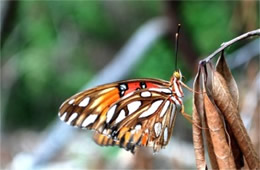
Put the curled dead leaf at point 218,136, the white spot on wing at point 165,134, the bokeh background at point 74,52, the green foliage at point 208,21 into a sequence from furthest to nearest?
1. the green foliage at point 208,21
2. the bokeh background at point 74,52
3. the white spot on wing at point 165,134
4. the curled dead leaf at point 218,136

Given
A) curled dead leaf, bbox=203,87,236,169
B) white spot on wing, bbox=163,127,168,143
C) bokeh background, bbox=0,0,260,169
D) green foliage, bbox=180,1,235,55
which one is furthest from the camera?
green foliage, bbox=180,1,235,55

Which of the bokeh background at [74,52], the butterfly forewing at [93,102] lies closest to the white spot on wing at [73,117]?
the butterfly forewing at [93,102]

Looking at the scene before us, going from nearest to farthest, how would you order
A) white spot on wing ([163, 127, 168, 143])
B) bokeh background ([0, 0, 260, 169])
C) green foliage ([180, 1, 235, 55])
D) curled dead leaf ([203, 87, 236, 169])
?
1. curled dead leaf ([203, 87, 236, 169])
2. white spot on wing ([163, 127, 168, 143])
3. bokeh background ([0, 0, 260, 169])
4. green foliage ([180, 1, 235, 55])

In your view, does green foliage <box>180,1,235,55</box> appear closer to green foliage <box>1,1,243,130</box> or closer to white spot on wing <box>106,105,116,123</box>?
green foliage <box>1,1,243,130</box>

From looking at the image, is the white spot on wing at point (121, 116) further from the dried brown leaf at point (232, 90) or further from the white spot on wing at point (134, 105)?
the dried brown leaf at point (232, 90)

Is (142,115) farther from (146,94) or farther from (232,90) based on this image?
(232,90)

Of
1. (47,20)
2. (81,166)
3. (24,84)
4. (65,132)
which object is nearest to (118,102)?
(65,132)

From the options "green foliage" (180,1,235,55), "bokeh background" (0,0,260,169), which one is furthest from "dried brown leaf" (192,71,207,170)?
"green foliage" (180,1,235,55)

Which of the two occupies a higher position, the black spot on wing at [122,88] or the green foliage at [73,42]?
the green foliage at [73,42]

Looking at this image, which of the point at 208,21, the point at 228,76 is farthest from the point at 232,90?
the point at 208,21

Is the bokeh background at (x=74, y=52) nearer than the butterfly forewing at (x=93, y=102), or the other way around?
the butterfly forewing at (x=93, y=102)
